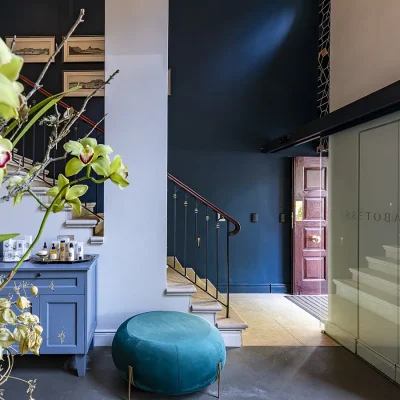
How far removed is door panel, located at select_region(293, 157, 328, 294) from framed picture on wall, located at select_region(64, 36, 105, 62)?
347 centimetres

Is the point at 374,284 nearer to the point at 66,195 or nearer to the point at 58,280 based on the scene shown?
the point at 58,280

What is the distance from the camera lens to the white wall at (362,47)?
2.87 m

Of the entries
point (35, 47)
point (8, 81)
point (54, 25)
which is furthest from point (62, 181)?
point (54, 25)

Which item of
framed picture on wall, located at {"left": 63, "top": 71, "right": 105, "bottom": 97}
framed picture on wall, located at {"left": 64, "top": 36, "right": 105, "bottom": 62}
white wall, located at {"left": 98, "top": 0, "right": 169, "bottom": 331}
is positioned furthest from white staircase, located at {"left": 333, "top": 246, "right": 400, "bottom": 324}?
framed picture on wall, located at {"left": 64, "top": 36, "right": 105, "bottom": 62}

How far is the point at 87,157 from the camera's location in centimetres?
62

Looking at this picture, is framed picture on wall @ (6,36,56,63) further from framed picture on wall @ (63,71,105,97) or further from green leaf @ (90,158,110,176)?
green leaf @ (90,158,110,176)

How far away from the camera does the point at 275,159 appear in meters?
5.25

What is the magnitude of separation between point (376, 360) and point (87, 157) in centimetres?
328

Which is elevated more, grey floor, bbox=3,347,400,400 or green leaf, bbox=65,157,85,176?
green leaf, bbox=65,157,85,176

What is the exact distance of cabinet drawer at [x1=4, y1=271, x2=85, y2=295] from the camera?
106 inches

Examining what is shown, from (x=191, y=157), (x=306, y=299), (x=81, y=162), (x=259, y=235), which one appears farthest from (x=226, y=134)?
(x=81, y=162)

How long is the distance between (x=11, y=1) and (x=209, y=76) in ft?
10.4

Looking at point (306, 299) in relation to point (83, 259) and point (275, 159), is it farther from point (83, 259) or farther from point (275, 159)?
point (83, 259)

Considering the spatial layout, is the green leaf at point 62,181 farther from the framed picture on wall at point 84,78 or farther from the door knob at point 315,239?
the door knob at point 315,239
